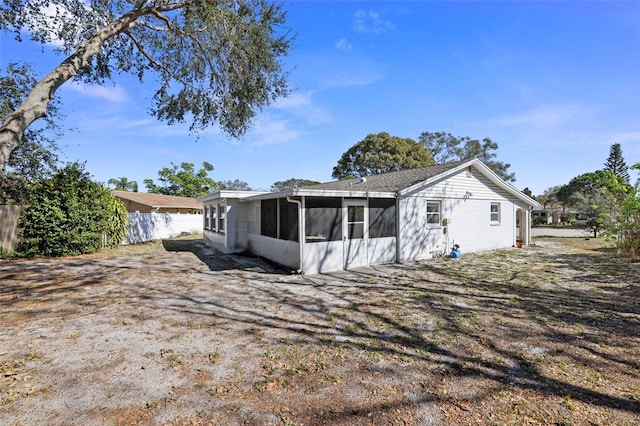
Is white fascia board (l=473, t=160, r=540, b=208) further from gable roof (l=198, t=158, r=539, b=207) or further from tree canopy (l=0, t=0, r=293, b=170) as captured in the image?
tree canopy (l=0, t=0, r=293, b=170)

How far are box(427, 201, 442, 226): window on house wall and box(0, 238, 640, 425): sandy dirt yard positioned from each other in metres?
4.33

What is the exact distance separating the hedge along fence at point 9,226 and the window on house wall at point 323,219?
432 inches

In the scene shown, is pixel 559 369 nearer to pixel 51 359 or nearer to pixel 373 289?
pixel 373 289

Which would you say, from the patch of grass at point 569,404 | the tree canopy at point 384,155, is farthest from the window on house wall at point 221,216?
the tree canopy at point 384,155

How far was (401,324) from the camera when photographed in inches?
185

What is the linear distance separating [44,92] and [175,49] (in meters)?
4.42

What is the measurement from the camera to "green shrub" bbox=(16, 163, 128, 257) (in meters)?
10.7

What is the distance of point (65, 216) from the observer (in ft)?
36.7

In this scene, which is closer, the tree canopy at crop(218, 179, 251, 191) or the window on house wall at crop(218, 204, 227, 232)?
the window on house wall at crop(218, 204, 227, 232)

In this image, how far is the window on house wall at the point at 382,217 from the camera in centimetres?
982

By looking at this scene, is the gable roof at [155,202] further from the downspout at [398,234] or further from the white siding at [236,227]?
the downspout at [398,234]

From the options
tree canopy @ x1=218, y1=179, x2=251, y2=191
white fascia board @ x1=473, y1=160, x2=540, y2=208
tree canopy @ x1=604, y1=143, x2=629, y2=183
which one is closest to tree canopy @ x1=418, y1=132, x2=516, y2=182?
tree canopy @ x1=604, y1=143, x2=629, y2=183

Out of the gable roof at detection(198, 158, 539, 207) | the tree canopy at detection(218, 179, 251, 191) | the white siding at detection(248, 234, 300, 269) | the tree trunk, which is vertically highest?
the tree canopy at detection(218, 179, 251, 191)

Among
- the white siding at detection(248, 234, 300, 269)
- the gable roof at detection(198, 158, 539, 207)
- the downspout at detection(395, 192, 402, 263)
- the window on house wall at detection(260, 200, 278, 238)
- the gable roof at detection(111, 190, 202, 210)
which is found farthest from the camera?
the gable roof at detection(111, 190, 202, 210)
